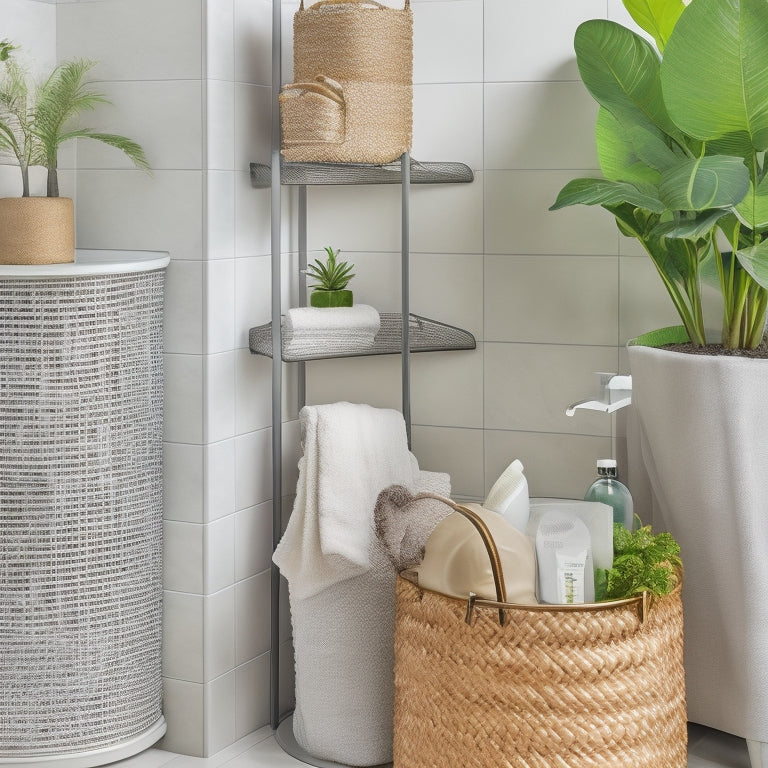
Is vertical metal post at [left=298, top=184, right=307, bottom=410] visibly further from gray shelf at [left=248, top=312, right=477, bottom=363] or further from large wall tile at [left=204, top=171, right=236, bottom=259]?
large wall tile at [left=204, top=171, right=236, bottom=259]

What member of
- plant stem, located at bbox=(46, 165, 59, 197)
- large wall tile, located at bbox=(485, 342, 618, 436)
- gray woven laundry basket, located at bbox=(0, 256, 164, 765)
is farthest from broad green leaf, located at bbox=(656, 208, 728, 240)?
plant stem, located at bbox=(46, 165, 59, 197)

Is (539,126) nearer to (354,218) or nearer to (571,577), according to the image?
(354,218)

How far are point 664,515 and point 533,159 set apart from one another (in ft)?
2.56

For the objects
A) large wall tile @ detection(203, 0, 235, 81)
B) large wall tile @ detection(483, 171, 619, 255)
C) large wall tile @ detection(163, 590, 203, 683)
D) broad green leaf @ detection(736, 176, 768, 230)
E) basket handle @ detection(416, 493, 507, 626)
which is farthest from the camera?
large wall tile @ detection(483, 171, 619, 255)

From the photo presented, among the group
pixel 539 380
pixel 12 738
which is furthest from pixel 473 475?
pixel 12 738

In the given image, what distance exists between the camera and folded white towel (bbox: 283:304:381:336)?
2182mm

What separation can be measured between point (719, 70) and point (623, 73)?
0.74ft

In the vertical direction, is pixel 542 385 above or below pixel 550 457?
above

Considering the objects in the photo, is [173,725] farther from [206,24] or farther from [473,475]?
[206,24]

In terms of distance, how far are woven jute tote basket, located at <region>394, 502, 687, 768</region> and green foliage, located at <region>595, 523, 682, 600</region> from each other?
3cm

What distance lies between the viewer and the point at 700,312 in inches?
80.2

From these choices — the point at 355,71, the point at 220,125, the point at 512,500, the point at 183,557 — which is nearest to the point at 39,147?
the point at 220,125

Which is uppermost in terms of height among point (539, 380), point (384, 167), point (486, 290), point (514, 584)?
point (384, 167)

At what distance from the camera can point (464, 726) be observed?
1789 mm
